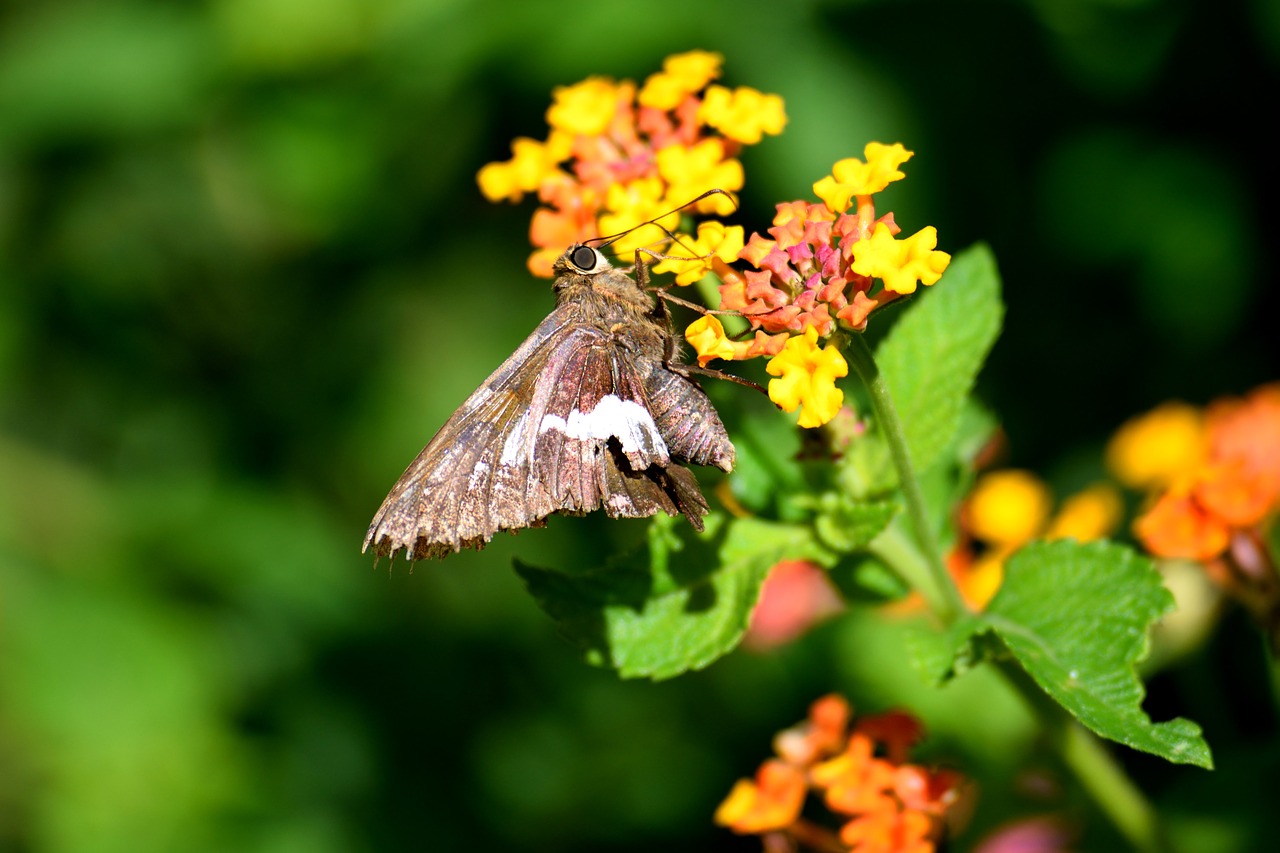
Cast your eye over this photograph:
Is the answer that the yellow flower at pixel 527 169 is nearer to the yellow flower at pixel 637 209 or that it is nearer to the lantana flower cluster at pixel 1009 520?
the yellow flower at pixel 637 209

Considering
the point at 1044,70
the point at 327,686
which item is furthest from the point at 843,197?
the point at 327,686

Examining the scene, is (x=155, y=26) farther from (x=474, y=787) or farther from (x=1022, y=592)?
(x=1022, y=592)

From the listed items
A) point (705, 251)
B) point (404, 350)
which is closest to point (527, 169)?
point (705, 251)

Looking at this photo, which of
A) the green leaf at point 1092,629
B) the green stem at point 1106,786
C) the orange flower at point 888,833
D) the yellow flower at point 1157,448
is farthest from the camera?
the yellow flower at point 1157,448

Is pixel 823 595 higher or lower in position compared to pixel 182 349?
lower

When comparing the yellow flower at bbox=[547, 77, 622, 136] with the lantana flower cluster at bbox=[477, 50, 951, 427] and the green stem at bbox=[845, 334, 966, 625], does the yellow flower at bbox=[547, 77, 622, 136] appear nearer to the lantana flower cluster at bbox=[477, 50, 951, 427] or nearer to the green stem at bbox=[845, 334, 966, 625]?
Result: the lantana flower cluster at bbox=[477, 50, 951, 427]

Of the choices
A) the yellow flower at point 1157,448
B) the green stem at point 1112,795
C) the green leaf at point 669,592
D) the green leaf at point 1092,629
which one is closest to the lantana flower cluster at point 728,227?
the green leaf at point 669,592
